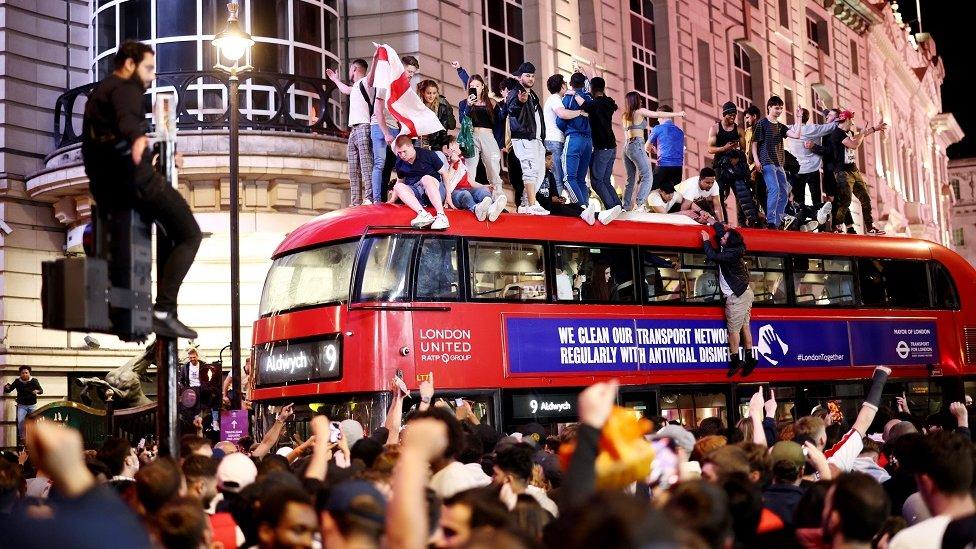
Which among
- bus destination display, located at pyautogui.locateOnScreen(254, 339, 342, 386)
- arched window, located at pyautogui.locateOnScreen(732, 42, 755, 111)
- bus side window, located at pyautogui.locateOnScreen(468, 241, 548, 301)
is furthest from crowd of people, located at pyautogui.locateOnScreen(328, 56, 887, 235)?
arched window, located at pyautogui.locateOnScreen(732, 42, 755, 111)

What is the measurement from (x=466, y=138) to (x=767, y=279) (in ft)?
14.7

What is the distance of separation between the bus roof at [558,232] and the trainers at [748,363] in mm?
1466

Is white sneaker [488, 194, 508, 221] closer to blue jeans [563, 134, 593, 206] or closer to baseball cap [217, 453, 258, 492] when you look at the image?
blue jeans [563, 134, 593, 206]

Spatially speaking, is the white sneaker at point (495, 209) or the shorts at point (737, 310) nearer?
the white sneaker at point (495, 209)

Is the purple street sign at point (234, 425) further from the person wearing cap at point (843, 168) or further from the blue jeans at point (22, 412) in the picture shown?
the person wearing cap at point (843, 168)

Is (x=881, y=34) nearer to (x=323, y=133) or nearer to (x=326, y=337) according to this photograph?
(x=323, y=133)

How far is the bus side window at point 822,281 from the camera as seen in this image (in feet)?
57.4

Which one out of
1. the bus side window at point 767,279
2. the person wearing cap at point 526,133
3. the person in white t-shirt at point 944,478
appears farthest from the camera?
the bus side window at point 767,279

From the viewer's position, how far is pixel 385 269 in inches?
551

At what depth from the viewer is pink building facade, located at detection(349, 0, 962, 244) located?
24469 millimetres

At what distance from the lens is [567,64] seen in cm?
2736

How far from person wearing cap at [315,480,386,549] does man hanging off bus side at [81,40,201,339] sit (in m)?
2.12

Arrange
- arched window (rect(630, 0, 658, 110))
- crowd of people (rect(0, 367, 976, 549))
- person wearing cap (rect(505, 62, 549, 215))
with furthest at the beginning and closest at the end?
arched window (rect(630, 0, 658, 110)), person wearing cap (rect(505, 62, 549, 215)), crowd of people (rect(0, 367, 976, 549))

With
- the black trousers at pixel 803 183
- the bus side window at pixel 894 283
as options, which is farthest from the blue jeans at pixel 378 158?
the black trousers at pixel 803 183
